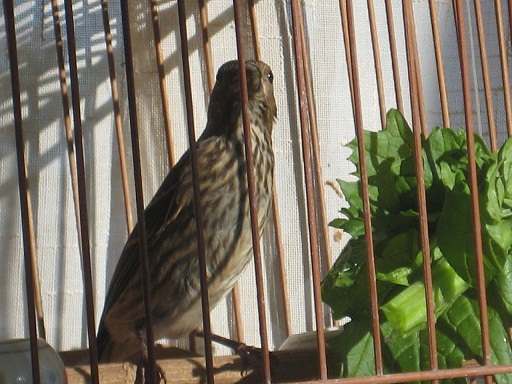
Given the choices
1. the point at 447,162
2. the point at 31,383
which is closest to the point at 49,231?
the point at 31,383

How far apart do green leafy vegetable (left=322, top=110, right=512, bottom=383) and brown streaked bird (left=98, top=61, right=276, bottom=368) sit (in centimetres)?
31

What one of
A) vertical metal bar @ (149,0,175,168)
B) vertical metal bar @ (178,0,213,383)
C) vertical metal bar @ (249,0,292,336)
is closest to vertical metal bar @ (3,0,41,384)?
vertical metal bar @ (178,0,213,383)

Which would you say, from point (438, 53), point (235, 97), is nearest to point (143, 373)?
point (235, 97)

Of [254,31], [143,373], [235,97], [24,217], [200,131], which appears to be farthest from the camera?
[200,131]

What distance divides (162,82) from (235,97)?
5.2 inches

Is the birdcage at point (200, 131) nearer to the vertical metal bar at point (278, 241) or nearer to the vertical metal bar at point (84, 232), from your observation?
the vertical metal bar at point (278, 241)

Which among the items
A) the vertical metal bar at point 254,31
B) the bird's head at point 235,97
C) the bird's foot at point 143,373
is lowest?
the bird's foot at point 143,373

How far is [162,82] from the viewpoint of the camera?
1.48 metres

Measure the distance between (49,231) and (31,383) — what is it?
0.64m

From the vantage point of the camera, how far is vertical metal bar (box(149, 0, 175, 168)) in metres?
1.46

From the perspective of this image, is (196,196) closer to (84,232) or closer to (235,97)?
(84,232)

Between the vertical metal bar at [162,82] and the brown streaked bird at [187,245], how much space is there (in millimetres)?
105

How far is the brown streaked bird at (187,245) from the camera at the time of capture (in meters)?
1.33

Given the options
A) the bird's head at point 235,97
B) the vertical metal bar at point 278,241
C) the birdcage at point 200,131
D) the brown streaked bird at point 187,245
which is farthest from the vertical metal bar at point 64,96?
the vertical metal bar at point 278,241
